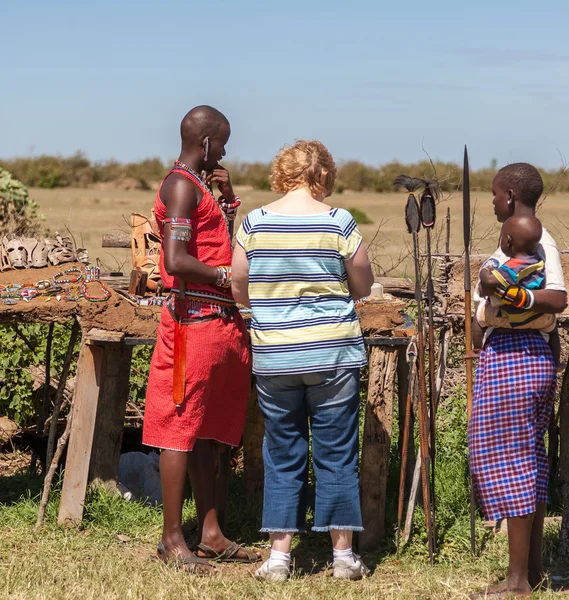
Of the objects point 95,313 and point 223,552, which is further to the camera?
point 95,313

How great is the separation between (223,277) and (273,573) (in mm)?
1437

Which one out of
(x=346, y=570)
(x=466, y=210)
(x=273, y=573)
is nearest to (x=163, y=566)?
(x=273, y=573)

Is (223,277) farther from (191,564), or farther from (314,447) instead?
(191,564)

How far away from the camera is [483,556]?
15.9ft

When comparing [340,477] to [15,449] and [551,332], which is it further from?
[15,449]

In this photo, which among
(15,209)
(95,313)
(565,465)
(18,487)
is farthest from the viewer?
(15,209)

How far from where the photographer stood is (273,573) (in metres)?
4.48

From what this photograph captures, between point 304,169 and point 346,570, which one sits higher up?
point 304,169

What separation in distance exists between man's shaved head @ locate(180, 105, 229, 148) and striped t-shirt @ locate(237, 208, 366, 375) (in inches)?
20.8

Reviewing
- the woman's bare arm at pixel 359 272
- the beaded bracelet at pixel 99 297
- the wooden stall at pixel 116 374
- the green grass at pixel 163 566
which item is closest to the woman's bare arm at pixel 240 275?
the woman's bare arm at pixel 359 272

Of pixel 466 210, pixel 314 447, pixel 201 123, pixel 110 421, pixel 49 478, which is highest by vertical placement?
pixel 201 123

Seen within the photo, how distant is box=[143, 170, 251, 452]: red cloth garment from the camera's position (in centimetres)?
455

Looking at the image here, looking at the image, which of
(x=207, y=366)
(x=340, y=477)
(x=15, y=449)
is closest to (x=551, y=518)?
(x=340, y=477)

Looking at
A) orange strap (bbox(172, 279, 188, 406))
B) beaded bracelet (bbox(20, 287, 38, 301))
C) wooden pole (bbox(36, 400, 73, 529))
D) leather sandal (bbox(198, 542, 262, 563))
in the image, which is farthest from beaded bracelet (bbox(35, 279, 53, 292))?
leather sandal (bbox(198, 542, 262, 563))
